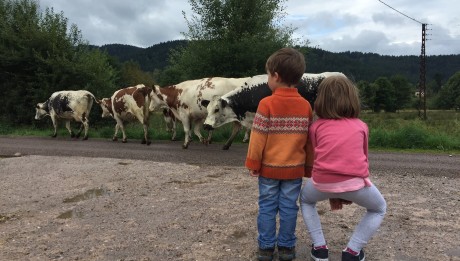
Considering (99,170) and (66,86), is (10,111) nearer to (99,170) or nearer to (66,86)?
(66,86)

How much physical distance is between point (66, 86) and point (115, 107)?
29.2ft

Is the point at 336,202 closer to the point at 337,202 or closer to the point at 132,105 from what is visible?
the point at 337,202

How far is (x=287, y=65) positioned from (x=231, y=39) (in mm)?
16754

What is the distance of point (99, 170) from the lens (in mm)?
9305

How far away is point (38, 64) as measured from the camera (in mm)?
23703

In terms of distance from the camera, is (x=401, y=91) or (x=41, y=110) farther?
(x=401, y=91)

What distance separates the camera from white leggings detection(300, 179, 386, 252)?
155 inches

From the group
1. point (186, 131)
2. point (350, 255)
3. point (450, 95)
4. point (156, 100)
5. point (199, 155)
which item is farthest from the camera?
point (450, 95)

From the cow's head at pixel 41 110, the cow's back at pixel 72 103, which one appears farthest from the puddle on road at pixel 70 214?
the cow's head at pixel 41 110

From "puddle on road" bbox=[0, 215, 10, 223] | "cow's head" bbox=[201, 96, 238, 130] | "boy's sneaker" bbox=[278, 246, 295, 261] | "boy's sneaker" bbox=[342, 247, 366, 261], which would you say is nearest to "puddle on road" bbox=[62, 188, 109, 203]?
"puddle on road" bbox=[0, 215, 10, 223]

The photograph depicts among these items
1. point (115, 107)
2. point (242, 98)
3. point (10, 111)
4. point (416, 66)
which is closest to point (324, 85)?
point (242, 98)

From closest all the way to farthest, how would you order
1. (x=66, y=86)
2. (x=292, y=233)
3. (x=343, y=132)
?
(x=343, y=132)
(x=292, y=233)
(x=66, y=86)

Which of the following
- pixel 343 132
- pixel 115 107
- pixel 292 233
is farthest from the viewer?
pixel 115 107

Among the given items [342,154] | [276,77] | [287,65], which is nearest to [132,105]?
[276,77]
